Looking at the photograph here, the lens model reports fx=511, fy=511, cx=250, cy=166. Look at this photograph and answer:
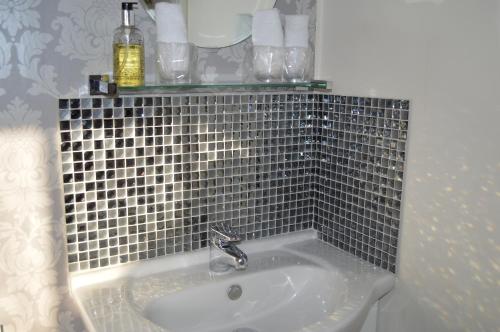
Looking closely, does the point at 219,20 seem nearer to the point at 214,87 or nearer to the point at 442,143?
the point at 214,87

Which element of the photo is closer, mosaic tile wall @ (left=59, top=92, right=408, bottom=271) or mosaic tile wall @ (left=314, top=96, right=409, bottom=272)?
mosaic tile wall @ (left=59, top=92, right=408, bottom=271)

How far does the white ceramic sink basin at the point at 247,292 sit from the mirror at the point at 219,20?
0.58 meters

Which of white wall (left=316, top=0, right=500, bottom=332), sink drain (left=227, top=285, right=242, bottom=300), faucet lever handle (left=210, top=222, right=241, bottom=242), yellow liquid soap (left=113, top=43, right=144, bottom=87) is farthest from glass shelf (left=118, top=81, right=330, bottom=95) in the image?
sink drain (left=227, top=285, right=242, bottom=300)

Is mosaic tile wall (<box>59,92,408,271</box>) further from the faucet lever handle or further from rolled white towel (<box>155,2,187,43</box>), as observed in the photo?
rolled white towel (<box>155,2,187,43</box>)

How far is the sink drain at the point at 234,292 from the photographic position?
1.33m

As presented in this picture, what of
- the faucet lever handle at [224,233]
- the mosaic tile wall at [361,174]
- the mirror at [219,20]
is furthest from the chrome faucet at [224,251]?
the mirror at [219,20]

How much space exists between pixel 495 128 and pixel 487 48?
17 centimetres

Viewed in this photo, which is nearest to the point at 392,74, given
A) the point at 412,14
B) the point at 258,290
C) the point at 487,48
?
the point at 412,14

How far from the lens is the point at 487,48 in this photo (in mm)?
1082

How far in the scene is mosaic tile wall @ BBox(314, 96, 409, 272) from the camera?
1328mm

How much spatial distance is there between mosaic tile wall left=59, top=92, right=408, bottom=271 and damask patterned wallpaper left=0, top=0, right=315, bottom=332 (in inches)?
1.6

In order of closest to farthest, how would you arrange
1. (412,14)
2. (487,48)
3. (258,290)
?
(487,48) < (412,14) < (258,290)

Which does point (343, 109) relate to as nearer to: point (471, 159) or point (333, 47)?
point (333, 47)

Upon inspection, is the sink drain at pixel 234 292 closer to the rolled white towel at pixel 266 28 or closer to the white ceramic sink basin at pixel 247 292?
the white ceramic sink basin at pixel 247 292
